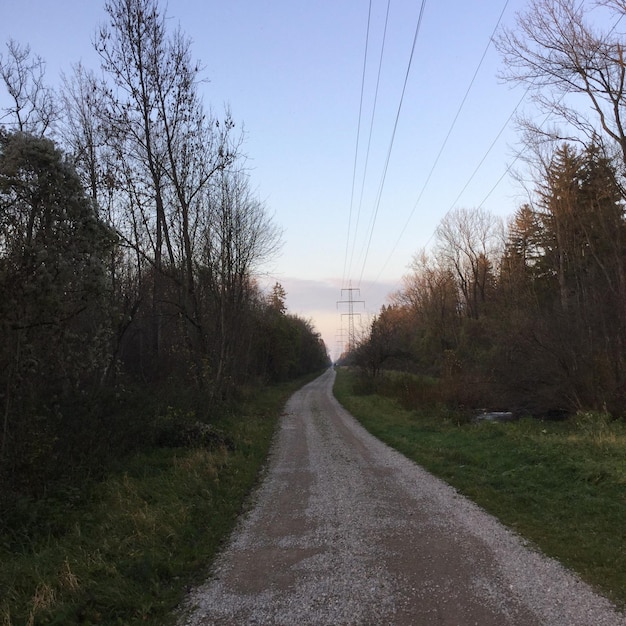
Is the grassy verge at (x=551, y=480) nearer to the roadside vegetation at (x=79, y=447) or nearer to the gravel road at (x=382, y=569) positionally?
the gravel road at (x=382, y=569)

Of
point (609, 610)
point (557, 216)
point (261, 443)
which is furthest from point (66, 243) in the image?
point (557, 216)

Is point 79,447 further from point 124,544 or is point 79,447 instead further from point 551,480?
point 551,480

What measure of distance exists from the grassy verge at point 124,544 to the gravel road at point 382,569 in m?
0.37

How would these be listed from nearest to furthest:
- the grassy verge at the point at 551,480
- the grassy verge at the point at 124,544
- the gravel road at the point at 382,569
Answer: the gravel road at the point at 382,569 → the grassy verge at the point at 124,544 → the grassy verge at the point at 551,480

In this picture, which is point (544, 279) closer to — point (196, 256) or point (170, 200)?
point (196, 256)

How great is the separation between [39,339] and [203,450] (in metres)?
4.86

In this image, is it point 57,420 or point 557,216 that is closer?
point 57,420

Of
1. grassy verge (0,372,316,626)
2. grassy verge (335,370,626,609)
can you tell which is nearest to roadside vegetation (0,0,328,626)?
grassy verge (0,372,316,626)

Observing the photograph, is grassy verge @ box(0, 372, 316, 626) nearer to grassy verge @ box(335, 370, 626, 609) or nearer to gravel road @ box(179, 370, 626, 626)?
gravel road @ box(179, 370, 626, 626)

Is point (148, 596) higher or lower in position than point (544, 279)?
lower

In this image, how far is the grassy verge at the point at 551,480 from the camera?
5.15 metres

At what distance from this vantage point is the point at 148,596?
435cm

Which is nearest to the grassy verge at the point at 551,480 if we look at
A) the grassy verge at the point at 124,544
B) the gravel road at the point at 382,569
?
the gravel road at the point at 382,569

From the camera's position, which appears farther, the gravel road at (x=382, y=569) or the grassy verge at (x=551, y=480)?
the grassy verge at (x=551, y=480)
